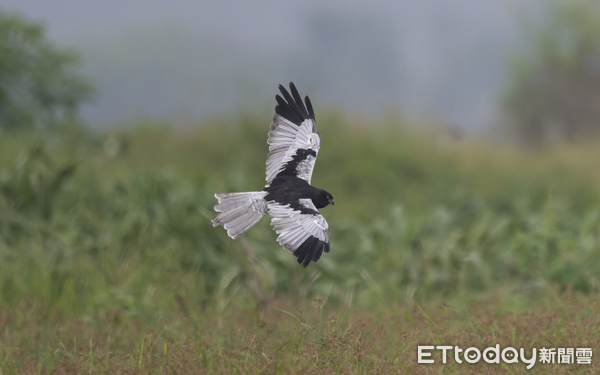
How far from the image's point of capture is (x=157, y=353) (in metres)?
3.79

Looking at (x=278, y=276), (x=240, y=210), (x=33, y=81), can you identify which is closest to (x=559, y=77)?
(x=33, y=81)

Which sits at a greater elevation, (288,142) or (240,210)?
(288,142)

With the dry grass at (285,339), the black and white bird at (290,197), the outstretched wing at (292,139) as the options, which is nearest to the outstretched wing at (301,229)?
the black and white bird at (290,197)

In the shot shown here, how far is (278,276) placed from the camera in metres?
5.97

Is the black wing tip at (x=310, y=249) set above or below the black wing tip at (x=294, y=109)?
below

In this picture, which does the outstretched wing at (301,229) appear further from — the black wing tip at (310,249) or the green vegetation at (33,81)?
the green vegetation at (33,81)

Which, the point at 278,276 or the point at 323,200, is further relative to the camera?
the point at 278,276

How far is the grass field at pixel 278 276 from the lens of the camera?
12.0 feet

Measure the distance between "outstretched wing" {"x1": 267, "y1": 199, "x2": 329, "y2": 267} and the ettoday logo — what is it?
6.01 ft

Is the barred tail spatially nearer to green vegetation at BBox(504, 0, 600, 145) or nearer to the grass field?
the grass field

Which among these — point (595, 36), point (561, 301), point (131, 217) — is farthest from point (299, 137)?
point (595, 36)

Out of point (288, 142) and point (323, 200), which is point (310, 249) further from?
point (288, 142)

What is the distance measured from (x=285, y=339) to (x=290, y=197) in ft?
6.90

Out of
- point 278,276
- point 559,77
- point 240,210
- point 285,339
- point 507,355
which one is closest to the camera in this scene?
point 240,210
